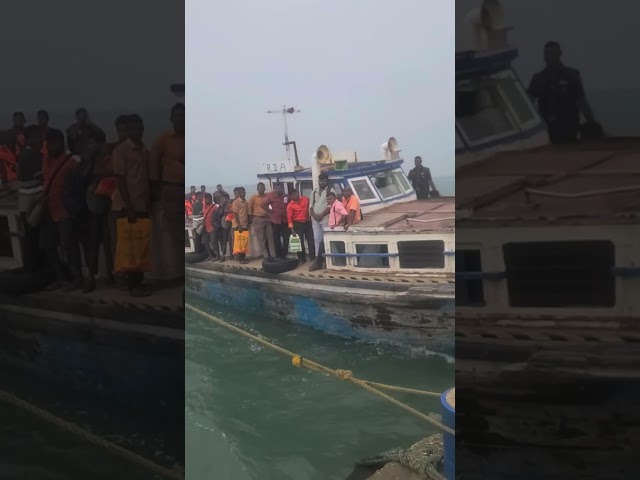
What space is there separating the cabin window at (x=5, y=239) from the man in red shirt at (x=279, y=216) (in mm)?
4239

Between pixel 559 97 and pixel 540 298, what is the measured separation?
413 millimetres

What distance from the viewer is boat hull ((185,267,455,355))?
4.91 m

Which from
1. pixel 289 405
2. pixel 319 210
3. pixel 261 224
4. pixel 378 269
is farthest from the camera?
pixel 261 224

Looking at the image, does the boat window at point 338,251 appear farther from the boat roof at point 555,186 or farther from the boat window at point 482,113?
the boat roof at point 555,186

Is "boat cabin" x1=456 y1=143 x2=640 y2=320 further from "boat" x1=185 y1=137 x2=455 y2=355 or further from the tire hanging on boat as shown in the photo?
the tire hanging on boat

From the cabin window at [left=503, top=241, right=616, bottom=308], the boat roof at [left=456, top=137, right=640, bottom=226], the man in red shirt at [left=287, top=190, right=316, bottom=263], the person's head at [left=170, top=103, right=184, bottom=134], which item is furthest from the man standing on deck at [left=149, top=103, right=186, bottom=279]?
the man in red shirt at [left=287, top=190, right=316, bottom=263]

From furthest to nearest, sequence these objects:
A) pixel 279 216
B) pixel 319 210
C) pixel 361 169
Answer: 1. pixel 279 216
2. pixel 319 210
3. pixel 361 169

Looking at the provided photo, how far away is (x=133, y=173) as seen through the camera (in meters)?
1.20

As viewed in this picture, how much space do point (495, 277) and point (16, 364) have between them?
1.19 m

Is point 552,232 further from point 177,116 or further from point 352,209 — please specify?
point 352,209

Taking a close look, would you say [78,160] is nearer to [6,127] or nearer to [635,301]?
[6,127]

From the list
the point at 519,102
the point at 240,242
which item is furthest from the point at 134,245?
the point at 240,242

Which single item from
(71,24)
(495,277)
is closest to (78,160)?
(71,24)

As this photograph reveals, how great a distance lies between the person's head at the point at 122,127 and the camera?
1.21 m
